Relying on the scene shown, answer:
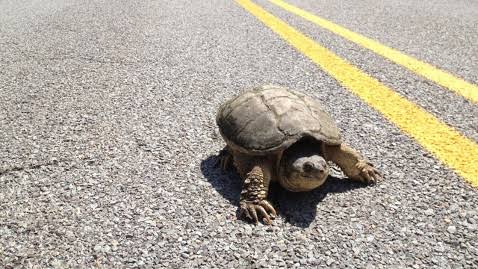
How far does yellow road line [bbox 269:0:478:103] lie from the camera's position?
3.09 m

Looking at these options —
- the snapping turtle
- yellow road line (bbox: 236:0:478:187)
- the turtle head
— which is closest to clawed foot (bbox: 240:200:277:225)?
the snapping turtle

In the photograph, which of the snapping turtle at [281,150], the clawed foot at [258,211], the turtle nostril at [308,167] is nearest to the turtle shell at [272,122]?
the snapping turtle at [281,150]

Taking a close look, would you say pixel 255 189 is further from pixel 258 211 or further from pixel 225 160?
pixel 225 160

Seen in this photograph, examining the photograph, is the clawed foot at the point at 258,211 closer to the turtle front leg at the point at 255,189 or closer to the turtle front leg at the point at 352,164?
the turtle front leg at the point at 255,189

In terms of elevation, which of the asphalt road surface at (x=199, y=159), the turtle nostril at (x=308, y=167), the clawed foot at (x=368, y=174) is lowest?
the asphalt road surface at (x=199, y=159)

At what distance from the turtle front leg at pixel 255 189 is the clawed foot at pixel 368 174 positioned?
1.35 feet

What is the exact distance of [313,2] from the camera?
734 cm

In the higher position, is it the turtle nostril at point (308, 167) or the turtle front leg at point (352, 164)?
the turtle nostril at point (308, 167)

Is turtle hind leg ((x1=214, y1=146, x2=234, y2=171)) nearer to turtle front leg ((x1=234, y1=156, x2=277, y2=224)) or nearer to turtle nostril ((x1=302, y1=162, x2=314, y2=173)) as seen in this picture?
turtle front leg ((x1=234, y1=156, x2=277, y2=224))

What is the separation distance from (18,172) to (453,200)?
6.38ft

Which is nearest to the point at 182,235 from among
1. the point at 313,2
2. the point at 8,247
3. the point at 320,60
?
the point at 8,247

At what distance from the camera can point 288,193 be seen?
7.07 ft

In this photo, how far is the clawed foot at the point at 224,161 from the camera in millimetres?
2299

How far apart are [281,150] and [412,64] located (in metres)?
2.09
